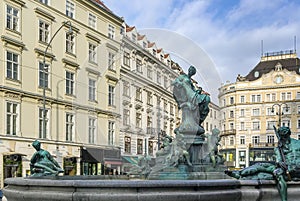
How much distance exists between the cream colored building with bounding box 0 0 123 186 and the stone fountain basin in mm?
14128

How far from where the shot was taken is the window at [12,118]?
83.1 ft

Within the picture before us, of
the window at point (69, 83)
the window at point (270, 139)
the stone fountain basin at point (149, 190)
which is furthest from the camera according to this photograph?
the window at point (270, 139)

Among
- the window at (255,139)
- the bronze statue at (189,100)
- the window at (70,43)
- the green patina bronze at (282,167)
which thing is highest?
the window at (70,43)

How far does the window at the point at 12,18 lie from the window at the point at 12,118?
4688 mm

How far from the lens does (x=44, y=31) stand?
29109 mm

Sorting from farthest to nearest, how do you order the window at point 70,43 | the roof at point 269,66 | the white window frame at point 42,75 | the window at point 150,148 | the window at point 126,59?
the roof at point 269,66 → the window at point 70,43 → the white window frame at point 42,75 → the window at point 126,59 → the window at point 150,148

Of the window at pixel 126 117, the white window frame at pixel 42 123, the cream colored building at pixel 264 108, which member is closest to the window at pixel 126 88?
the window at pixel 126 117

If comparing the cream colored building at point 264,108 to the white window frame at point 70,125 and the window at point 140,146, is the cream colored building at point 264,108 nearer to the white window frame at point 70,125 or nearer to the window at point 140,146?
the white window frame at point 70,125

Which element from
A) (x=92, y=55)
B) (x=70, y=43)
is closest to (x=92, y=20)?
(x=70, y=43)

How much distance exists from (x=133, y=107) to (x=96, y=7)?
21931 mm

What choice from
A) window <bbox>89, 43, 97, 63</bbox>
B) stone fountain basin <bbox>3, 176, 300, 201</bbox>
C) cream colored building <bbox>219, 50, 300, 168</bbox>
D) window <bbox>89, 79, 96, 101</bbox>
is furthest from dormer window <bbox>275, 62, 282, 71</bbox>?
stone fountain basin <bbox>3, 176, 300, 201</bbox>

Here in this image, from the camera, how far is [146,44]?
10.5m

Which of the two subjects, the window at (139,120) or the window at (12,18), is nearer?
the window at (139,120)

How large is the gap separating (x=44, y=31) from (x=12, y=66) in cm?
422
